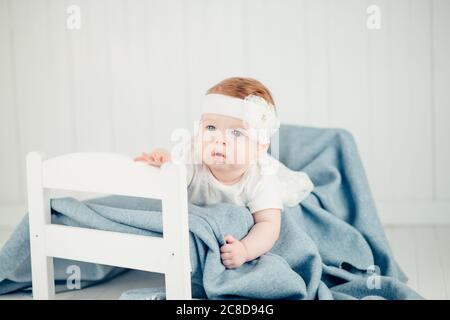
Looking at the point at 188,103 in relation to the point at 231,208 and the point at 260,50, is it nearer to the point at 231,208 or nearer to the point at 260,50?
the point at 260,50

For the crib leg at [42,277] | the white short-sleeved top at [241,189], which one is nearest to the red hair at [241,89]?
the white short-sleeved top at [241,189]

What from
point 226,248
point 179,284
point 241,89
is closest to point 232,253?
point 226,248

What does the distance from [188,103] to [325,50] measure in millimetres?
487

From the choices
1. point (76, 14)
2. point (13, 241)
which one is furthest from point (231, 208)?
point (76, 14)

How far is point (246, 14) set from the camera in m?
2.57

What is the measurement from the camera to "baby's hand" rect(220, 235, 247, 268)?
5.29 feet

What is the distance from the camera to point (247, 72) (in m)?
2.60

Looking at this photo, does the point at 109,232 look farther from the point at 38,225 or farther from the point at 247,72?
the point at 247,72

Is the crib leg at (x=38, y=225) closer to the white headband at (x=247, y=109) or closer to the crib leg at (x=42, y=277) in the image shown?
the crib leg at (x=42, y=277)

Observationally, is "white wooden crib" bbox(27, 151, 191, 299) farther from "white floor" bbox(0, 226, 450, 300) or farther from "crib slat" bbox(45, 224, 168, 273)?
"white floor" bbox(0, 226, 450, 300)

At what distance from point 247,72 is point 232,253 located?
1.10 metres

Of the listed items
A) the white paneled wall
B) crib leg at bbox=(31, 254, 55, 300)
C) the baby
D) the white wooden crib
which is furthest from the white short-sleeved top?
the white paneled wall

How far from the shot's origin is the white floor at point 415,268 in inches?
72.6

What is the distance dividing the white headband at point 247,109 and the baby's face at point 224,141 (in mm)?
13
